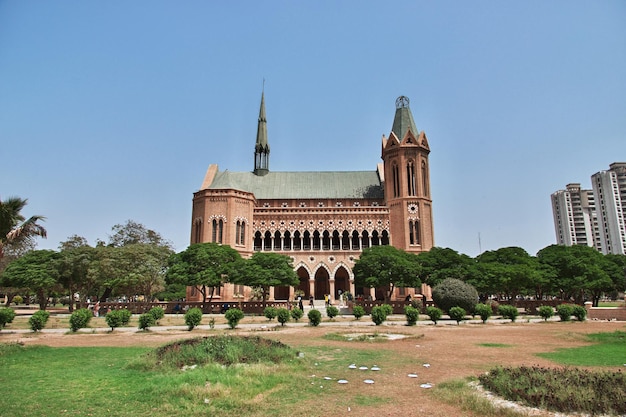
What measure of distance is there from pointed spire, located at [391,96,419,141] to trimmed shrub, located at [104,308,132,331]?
4518 centimetres

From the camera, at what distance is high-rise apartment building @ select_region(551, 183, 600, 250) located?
4985 inches

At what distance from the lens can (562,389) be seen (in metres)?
8.02

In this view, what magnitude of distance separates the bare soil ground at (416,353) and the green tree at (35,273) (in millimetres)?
18638

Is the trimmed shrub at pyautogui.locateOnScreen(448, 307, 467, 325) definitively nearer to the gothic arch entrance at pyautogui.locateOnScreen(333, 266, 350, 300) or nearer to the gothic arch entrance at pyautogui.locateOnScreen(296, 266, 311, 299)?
the gothic arch entrance at pyautogui.locateOnScreen(333, 266, 350, 300)

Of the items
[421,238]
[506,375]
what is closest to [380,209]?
[421,238]

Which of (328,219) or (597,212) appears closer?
(328,219)

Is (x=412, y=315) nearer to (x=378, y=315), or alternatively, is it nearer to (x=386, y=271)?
(x=378, y=315)

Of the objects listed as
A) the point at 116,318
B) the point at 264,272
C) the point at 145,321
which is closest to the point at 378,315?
the point at 145,321

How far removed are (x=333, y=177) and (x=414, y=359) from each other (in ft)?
182

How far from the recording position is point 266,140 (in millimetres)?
70750

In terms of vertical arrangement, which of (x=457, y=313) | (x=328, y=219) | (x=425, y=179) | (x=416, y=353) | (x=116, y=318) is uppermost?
(x=425, y=179)

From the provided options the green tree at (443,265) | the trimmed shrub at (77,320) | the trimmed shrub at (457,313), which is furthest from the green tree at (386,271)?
the trimmed shrub at (77,320)

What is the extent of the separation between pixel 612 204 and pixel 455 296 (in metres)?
108

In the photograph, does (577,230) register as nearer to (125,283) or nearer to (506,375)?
(125,283)
